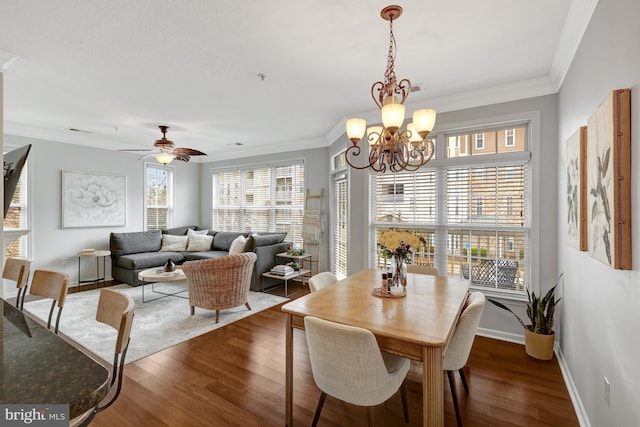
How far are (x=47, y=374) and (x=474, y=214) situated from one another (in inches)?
146

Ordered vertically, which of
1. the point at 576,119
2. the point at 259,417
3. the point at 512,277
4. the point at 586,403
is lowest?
the point at 259,417

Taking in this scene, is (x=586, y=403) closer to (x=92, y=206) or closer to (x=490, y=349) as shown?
(x=490, y=349)

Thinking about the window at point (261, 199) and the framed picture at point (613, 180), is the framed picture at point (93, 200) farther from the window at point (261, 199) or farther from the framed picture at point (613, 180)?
the framed picture at point (613, 180)

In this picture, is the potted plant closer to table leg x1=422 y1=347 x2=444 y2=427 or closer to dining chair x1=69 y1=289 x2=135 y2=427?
table leg x1=422 y1=347 x2=444 y2=427

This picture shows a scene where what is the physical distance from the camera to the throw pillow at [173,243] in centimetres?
620

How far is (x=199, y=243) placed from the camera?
6328 millimetres

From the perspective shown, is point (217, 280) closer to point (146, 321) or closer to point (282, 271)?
point (146, 321)

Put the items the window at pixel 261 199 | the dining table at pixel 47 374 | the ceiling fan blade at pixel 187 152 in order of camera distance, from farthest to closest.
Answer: the window at pixel 261 199
the ceiling fan blade at pixel 187 152
the dining table at pixel 47 374

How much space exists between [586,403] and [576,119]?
1980 mm

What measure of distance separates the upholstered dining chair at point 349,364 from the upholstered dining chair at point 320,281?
0.80 m

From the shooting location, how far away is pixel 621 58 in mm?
1507

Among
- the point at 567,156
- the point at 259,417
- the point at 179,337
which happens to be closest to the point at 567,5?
the point at 567,156

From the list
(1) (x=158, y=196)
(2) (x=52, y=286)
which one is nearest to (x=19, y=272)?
(2) (x=52, y=286)

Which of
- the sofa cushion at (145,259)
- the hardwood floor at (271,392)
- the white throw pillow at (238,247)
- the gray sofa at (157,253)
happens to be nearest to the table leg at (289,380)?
the hardwood floor at (271,392)
